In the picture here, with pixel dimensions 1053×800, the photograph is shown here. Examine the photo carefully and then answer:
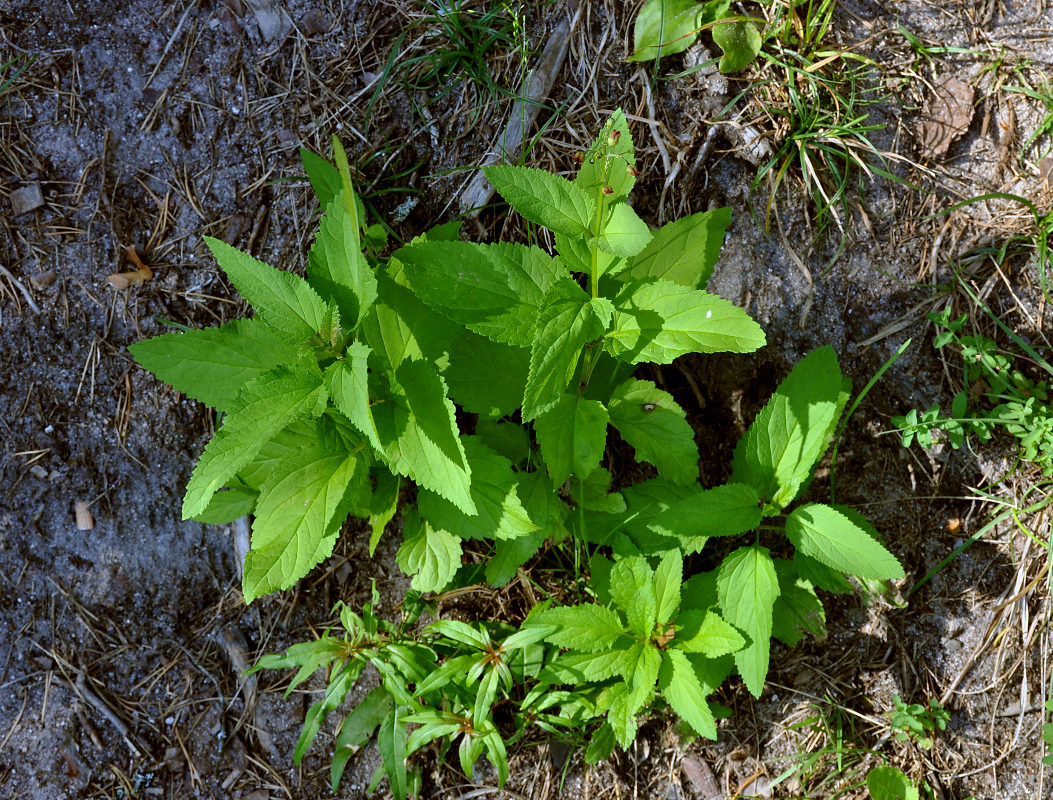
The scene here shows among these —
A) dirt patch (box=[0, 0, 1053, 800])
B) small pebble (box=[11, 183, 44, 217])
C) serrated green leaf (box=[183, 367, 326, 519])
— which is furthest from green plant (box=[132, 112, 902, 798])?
small pebble (box=[11, 183, 44, 217])

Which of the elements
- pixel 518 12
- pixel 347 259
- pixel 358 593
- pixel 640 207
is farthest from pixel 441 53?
pixel 358 593

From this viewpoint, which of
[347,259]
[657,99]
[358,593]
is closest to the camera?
[347,259]

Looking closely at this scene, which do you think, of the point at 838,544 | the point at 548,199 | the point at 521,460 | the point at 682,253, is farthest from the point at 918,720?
the point at 548,199

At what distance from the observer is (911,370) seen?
10.6 feet

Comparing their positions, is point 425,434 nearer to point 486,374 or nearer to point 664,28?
point 486,374

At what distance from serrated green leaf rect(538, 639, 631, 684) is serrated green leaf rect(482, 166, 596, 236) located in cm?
161

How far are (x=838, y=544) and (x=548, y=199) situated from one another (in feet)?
5.32

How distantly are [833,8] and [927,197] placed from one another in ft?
2.94

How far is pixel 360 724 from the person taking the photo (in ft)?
10.2

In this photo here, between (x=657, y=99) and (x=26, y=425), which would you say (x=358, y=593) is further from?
(x=657, y=99)

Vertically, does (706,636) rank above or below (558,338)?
below

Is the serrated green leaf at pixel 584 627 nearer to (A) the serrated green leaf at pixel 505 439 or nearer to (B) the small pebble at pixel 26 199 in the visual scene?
(A) the serrated green leaf at pixel 505 439

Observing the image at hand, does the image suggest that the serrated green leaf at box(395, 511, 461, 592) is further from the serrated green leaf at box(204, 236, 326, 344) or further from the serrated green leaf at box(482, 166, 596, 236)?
the serrated green leaf at box(482, 166, 596, 236)

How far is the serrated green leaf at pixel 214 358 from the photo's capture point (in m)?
2.42
